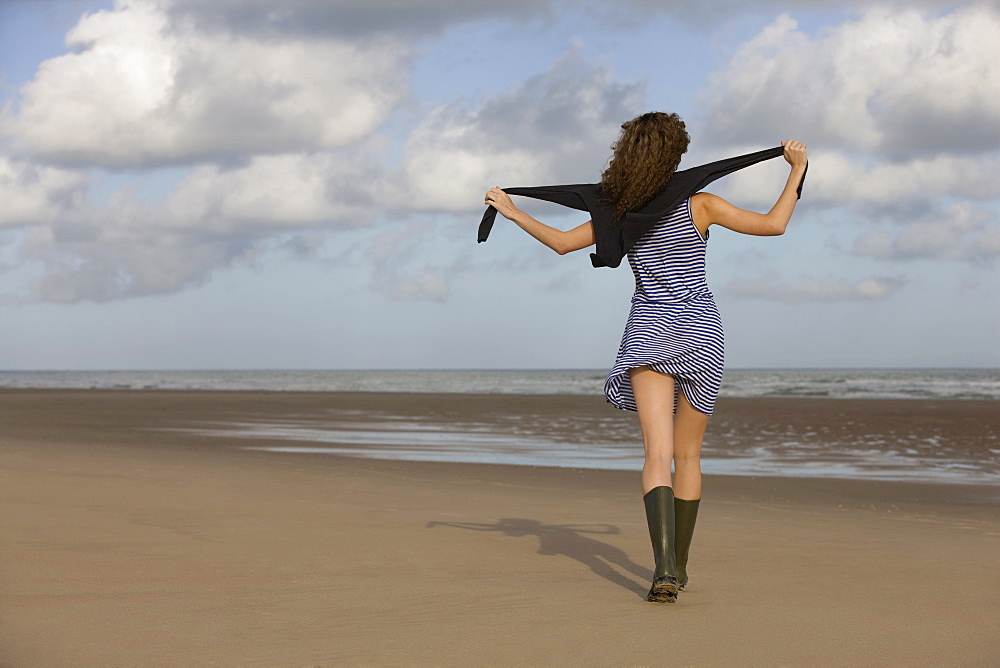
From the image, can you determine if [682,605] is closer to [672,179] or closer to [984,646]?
[984,646]

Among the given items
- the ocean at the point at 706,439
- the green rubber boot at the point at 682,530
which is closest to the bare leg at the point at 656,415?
the green rubber boot at the point at 682,530

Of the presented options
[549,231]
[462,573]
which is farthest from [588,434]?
[549,231]

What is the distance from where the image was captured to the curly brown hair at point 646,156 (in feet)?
12.5

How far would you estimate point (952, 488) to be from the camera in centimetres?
934

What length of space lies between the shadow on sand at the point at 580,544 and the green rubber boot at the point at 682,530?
208 mm

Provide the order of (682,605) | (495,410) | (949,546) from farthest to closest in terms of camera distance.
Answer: (495,410) < (949,546) < (682,605)

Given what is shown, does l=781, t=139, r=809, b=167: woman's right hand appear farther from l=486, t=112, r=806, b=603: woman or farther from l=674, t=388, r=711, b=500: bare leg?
l=674, t=388, r=711, b=500: bare leg

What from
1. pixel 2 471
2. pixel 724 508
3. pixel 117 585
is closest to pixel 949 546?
pixel 724 508

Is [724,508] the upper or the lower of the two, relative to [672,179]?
lower

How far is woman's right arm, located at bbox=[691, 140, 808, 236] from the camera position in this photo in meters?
3.71

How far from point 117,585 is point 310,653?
4.59ft

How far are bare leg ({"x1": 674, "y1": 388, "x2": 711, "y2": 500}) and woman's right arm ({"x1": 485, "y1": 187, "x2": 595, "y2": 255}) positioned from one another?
0.77 meters

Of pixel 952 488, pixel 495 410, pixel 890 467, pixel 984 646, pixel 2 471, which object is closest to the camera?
pixel 984 646

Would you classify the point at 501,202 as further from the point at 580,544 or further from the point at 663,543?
the point at 580,544
